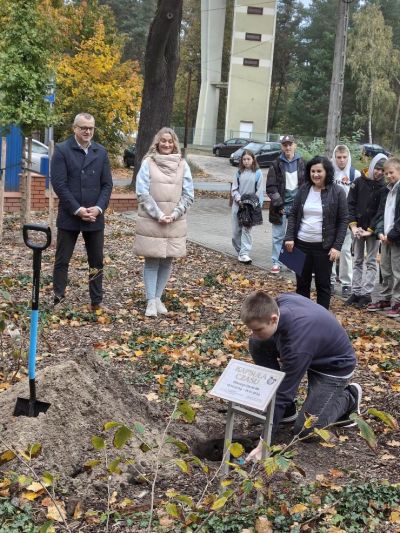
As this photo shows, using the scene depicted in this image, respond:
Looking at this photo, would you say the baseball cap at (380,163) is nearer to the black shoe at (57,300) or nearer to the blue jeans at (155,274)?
the blue jeans at (155,274)

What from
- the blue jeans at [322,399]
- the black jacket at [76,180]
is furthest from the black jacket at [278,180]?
the blue jeans at [322,399]

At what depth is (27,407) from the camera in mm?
4355

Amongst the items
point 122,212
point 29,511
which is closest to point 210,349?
point 29,511

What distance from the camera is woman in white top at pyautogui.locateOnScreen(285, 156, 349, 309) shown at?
24.0 feet

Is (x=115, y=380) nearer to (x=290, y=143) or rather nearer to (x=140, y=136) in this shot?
(x=290, y=143)

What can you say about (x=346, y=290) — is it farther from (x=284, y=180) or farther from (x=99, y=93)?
(x=99, y=93)

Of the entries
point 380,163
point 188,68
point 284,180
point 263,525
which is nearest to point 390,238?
point 380,163

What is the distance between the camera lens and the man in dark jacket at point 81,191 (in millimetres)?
7305

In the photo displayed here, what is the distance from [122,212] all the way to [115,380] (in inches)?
461

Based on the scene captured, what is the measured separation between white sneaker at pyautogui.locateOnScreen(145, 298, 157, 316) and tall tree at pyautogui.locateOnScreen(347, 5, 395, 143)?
54923 millimetres

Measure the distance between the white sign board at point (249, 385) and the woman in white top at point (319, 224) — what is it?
364 cm

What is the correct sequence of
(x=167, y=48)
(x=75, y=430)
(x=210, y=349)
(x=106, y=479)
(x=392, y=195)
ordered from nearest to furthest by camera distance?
(x=106, y=479)
(x=75, y=430)
(x=210, y=349)
(x=392, y=195)
(x=167, y=48)

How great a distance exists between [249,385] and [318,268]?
379 cm

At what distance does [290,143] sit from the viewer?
9867 mm
